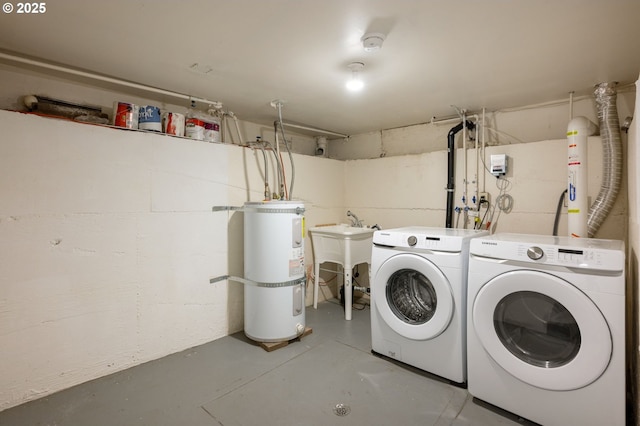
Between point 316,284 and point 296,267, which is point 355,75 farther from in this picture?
point 316,284

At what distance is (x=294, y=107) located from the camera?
2.86 metres

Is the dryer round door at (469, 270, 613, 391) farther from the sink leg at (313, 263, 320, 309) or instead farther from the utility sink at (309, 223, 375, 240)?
the sink leg at (313, 263, 320, 309)

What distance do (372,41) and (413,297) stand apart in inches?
66.4

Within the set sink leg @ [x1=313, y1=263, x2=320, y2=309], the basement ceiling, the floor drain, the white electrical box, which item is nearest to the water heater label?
sink leg @ [x1=313, y1=263, x2=320, y2=309]

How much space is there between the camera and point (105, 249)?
2049mm

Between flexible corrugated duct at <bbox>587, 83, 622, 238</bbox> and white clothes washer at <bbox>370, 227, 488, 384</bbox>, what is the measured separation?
0.87 metres

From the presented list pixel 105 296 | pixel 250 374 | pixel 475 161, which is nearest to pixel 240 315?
pixel 250 374

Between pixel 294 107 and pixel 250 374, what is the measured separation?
224 centimetres

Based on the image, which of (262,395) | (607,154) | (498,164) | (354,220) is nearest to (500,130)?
(498,164)

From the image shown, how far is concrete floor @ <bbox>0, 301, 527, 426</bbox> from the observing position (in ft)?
5.43

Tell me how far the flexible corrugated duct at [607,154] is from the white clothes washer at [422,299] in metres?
0.87

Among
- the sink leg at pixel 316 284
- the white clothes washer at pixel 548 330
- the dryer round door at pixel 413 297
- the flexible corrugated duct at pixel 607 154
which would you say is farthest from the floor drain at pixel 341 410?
the flexible corrugated duct at pixel 607 154

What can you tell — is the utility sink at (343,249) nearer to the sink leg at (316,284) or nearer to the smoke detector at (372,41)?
the sink leg at (316,284)

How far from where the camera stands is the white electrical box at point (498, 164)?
105 inches
